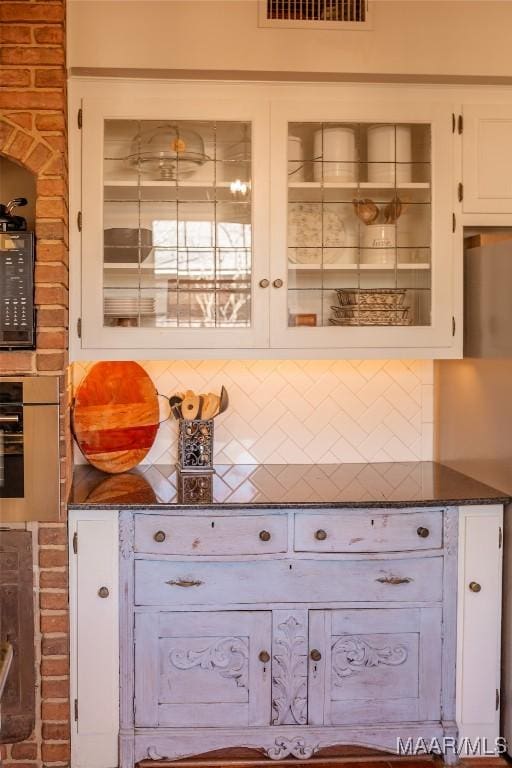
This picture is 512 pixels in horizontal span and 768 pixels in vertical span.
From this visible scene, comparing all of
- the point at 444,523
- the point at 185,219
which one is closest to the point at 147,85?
the point at 185,219

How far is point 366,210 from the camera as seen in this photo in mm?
2592

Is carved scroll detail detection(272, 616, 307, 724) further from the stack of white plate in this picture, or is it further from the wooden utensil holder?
the stack of white plate

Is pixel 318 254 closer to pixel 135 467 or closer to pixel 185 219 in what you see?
pixel 185 219

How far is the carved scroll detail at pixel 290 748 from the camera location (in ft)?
7.61

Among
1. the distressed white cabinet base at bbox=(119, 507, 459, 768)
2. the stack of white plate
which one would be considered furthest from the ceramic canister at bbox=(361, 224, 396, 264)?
the distressed white cabinet base at bbox=(119, 507, 459, 768)

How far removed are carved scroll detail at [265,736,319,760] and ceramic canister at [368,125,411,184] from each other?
1.87 meters

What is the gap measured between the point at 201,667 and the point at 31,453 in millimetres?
846

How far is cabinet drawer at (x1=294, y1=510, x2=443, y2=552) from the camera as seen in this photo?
2.32 meters

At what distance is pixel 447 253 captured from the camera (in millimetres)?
2590

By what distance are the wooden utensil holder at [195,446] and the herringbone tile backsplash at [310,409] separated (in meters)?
0.16

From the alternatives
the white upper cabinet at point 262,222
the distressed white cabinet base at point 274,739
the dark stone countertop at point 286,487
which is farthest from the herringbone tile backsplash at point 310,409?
the distressed white cabinet base at point 274,739

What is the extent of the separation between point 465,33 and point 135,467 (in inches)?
75.9

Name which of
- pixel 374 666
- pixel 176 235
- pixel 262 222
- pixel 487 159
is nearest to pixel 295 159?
pixel 262 222

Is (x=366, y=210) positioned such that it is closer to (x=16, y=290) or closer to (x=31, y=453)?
(x=16, y=290)
